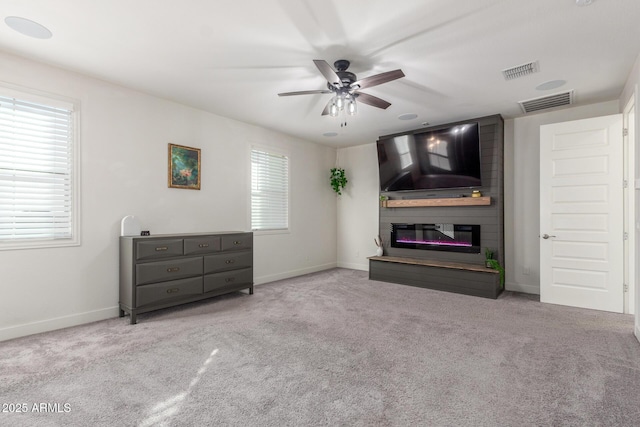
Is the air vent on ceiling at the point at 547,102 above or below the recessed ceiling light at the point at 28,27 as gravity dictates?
below

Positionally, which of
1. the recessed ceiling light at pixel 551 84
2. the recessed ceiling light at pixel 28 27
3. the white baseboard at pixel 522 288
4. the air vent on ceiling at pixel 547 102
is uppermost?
the recessed ceiling light at pixel 28 27

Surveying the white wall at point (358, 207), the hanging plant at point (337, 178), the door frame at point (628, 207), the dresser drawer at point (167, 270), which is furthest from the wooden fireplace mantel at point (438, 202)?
the dresser drawer at point (167, 270)

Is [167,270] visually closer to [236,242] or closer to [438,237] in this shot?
[236,242]

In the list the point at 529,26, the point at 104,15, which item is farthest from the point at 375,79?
the point at 104,15

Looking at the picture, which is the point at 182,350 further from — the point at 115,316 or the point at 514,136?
the point at 514,136

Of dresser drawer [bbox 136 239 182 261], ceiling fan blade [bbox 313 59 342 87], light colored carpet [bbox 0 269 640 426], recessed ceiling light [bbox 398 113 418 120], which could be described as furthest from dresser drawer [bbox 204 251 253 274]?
recessed ceiling light [bbox 398 113 418 120]

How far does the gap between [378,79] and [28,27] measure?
2.87 meters

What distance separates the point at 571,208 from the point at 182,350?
15.4ft

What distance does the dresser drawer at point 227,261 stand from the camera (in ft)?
13.1

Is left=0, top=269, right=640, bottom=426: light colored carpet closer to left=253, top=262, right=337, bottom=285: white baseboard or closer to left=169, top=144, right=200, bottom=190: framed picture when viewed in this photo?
left=253, top=262, right=337, bottom=285: white baseboard

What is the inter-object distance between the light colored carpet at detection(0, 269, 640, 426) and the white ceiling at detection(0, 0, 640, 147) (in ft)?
8.57

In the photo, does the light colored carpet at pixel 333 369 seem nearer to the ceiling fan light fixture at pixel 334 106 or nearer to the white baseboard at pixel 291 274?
the white baseboard at pixel 291 274

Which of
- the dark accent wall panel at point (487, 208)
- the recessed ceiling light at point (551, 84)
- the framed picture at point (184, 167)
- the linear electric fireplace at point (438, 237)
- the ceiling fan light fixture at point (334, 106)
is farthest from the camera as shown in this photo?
the linear electric fireplace at point (438, 237)

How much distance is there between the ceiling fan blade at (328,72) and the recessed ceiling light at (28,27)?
2.19m
